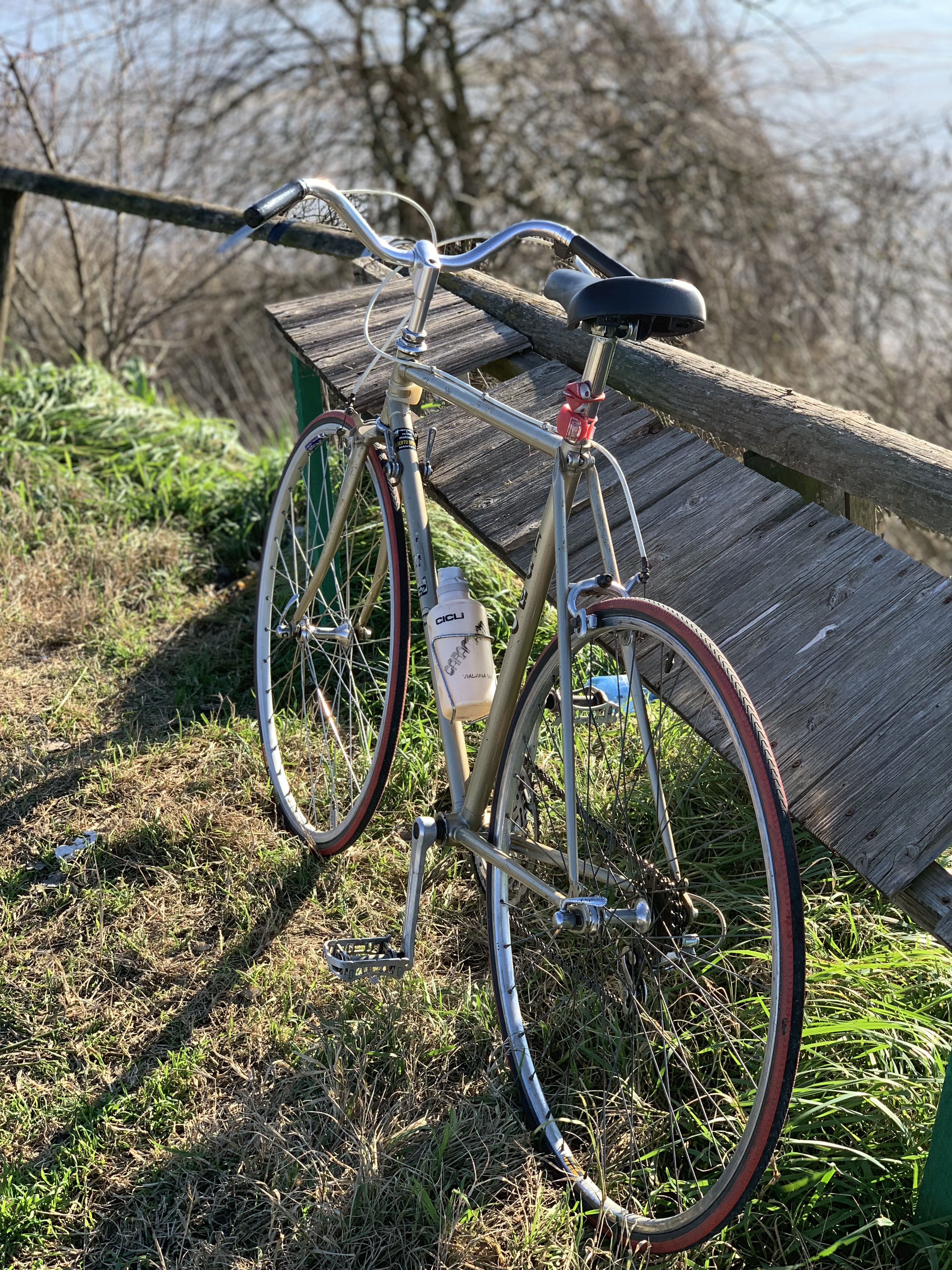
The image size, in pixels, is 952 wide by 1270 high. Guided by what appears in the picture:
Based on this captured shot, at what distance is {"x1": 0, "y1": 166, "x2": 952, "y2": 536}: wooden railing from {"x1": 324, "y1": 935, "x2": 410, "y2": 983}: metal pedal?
1.40m

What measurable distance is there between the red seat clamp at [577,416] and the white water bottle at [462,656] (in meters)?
0.46

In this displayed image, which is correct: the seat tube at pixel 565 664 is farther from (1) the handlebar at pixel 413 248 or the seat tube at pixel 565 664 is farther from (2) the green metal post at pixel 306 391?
(2) the green metal post at pixel 306 391

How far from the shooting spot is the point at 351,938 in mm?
2422

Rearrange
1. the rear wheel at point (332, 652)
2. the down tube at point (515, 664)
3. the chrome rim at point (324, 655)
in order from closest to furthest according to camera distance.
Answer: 1. the down tube at point (515, 664)
2. the rear wheel at point (332, 652)
3. the chrome rim at point (324, 655)

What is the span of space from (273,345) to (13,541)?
4810mm

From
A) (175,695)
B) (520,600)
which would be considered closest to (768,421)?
(520,600)

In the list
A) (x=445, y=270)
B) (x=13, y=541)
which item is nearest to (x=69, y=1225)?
(x=445, y=270)

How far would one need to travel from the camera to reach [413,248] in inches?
97.0

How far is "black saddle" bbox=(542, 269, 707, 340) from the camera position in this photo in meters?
1.81

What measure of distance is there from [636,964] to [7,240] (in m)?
4.58

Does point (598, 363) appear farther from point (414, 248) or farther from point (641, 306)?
point (414, 248)

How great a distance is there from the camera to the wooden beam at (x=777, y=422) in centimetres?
233

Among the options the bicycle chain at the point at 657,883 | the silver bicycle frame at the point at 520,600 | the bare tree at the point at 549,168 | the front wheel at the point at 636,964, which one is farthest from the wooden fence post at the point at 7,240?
the bicycle chain at the point at 657,883

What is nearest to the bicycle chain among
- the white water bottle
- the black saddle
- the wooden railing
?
the white water bottle
